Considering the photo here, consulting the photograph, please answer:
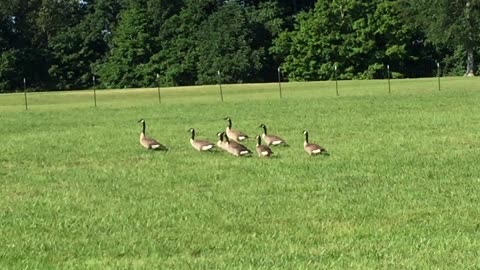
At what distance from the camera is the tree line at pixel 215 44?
75.8 m

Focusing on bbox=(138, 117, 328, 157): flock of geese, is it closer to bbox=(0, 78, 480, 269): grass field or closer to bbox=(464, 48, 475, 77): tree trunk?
bbox=(0, 78, 480, 269): grass field

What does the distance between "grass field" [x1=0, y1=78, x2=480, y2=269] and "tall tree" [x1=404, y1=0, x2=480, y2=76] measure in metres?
48.5

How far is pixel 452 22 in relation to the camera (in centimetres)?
6856

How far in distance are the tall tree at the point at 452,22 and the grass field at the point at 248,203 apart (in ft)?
159

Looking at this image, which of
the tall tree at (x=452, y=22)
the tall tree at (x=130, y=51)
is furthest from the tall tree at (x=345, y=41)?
the tall tree at (x=130, y=51)

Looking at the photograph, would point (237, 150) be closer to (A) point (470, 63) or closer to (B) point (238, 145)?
(B) point (238, 145)

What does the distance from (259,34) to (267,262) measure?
248 feet

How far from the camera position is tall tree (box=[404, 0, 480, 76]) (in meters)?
67.8

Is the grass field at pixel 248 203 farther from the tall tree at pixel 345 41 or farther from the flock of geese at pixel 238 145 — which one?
the tall tree at pixel 345 41

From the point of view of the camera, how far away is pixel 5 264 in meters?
7.81

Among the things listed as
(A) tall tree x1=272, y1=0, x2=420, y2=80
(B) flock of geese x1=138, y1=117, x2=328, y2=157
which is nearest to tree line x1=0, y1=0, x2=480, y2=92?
(A) tall tree x1=272, y1=0, x2=420, y2=80

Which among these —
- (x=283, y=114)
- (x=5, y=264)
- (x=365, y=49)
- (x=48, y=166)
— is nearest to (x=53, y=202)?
(x=5, y=264)

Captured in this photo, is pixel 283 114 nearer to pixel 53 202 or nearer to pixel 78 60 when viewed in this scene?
pixel 53 202

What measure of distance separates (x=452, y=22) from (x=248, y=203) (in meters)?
61.3
